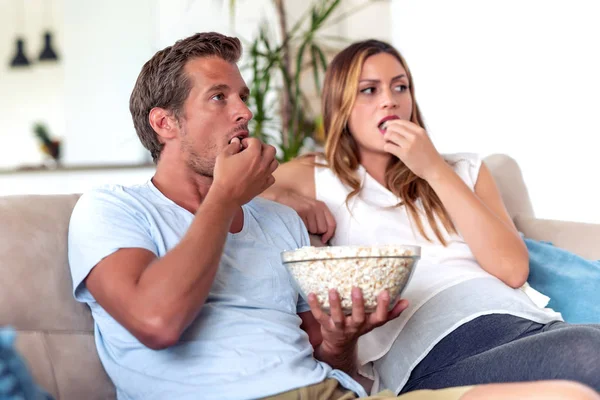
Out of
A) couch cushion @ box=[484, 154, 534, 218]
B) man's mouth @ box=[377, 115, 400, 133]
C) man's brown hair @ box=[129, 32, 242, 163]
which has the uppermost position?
man's brown hair @ box=[129, 32, 242, 163]

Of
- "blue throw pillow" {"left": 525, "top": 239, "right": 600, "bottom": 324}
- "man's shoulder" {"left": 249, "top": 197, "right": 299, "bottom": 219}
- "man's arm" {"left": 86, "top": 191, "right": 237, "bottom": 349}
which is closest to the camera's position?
"man's arm" {"left": 86, "top": 191, "right": 237, "bottom": 349}

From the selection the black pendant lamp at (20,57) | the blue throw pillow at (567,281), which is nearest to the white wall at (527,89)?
the blue throw pillow at (567,281)

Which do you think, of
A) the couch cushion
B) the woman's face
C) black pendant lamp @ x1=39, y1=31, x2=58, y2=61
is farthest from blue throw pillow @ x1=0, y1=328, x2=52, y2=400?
black pendant lamp @ x1=39, y1=31, x2=58, y2=61

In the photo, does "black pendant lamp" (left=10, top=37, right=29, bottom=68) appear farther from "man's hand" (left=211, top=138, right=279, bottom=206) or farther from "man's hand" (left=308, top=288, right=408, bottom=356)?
"man's hand" (left=308, top=288, right=408, bottom=356)

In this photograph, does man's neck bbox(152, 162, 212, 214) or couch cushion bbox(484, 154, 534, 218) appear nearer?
man's neck bbox(152, 162, 212, 214)

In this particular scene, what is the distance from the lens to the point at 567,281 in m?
2.06

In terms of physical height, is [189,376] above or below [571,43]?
below

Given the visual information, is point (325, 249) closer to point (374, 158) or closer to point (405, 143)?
point (405, 143)

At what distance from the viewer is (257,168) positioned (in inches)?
59.0

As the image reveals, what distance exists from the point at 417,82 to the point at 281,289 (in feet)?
10.7

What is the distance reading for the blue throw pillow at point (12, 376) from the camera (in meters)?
0.80

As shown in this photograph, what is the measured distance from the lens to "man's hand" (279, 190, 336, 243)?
6.33 feet

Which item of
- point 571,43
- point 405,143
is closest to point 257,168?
point 405,143

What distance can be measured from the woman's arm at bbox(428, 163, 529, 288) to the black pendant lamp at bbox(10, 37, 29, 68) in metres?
3.47
